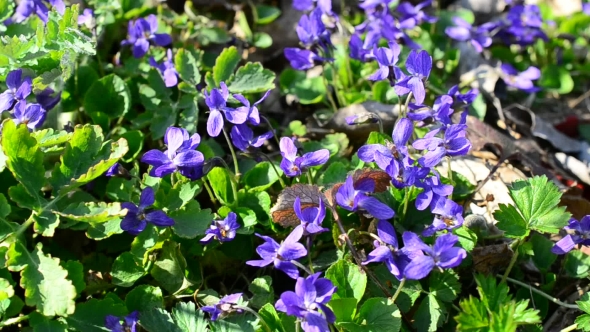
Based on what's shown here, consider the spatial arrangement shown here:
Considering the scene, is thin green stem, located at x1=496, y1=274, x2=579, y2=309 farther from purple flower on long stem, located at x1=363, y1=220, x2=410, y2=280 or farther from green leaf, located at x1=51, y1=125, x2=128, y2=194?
green leaf, located at x1=51, y1=125, x2=128, y2=194

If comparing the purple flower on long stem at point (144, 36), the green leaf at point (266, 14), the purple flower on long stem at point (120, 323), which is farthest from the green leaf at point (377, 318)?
the green leaf at point (266, 14)

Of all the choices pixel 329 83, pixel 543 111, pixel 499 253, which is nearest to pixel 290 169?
pixel 499 253

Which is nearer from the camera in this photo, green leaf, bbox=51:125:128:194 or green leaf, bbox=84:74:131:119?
green leaf, bbox=51:125:128:194

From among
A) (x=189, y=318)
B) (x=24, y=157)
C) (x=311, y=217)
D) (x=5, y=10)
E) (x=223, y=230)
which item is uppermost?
(x=5, y=10)

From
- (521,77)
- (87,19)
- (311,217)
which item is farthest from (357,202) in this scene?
(521,77)

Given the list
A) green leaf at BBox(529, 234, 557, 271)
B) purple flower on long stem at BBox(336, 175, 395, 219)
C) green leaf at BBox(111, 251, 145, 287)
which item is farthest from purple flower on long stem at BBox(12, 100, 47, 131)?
green leaf at BBox(529, 234, 557, 271)

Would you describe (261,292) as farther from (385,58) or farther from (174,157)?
(385,58)
